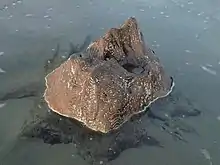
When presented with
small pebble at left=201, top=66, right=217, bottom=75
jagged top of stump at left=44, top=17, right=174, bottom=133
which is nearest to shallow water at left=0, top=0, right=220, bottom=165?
small pebble at left=201, top=66, right=217, bottom=75

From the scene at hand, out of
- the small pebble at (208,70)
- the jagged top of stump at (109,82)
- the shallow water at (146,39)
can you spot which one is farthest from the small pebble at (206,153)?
the small pebble at (208,70)

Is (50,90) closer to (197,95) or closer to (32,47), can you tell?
(32,47)

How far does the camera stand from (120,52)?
7258 millimetres

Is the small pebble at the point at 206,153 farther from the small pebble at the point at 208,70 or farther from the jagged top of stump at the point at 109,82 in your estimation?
the small pebble at the point at 208,70

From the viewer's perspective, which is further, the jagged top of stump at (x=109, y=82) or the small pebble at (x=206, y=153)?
the jagged top of stump at (x=109, y=82)

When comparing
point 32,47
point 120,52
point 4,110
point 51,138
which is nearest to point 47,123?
point 51,138

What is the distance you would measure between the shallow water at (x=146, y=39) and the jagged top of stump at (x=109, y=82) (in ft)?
1.52

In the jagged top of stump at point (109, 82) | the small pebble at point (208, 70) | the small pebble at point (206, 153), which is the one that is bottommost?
the small pebble at point (206, 153)

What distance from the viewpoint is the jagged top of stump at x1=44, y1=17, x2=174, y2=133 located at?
6.61m

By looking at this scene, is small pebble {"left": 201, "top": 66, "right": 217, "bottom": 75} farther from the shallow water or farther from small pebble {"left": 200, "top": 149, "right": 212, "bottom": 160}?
small pebble {"left": 200, "top": 149, "right": 212, "bottom": 160}

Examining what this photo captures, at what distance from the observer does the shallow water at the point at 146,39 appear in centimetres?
636

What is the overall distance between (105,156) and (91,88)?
1.02 metres

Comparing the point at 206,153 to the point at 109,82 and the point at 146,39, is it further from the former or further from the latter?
the point at 146,39

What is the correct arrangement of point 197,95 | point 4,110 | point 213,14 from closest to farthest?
point 4,110
point 197,95
point 213,14
